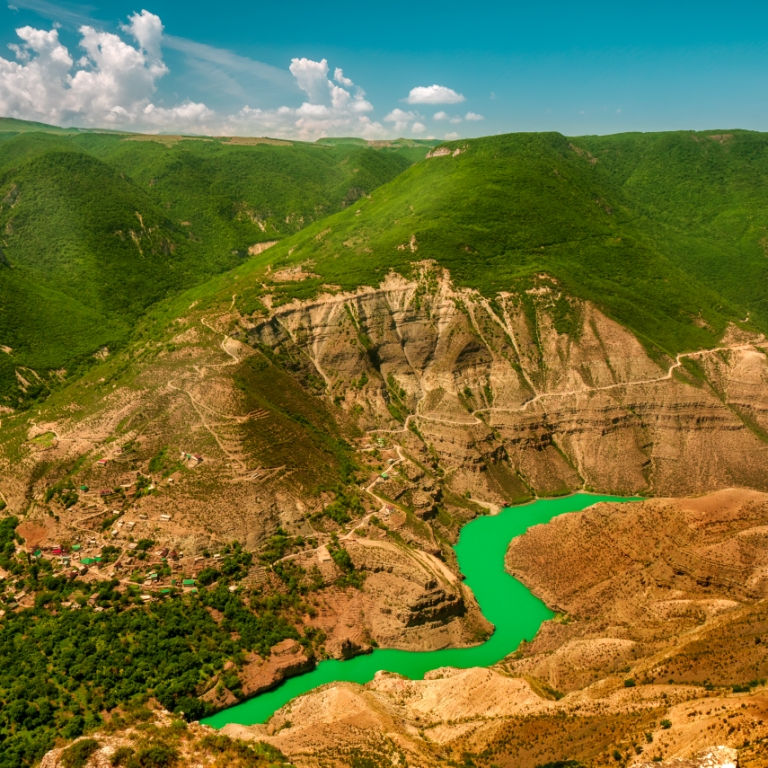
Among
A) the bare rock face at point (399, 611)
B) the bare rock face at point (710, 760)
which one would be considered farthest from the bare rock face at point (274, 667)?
the bare rock face at point (710, 760)

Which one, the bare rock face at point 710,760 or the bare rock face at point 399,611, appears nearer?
the bare rock face at point 710,760

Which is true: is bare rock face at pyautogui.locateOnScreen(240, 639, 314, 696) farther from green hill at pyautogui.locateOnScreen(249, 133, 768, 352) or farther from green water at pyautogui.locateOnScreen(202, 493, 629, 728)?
green hill at pyautogui.locateOnScreen(249, 133, 768, 352)

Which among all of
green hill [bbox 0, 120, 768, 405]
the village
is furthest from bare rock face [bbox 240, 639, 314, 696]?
green hill [bbox 0, 120, 768, 405]

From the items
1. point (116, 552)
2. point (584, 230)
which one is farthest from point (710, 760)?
point (584, 230)

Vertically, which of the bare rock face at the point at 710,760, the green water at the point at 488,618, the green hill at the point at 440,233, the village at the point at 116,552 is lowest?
the green water at the point at 488,618

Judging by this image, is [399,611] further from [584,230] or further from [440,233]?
[584,230]

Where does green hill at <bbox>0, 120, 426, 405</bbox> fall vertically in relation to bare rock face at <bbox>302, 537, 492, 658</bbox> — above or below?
above

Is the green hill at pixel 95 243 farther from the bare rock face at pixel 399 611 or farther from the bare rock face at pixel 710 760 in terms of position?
the bare rock face at pixel 710 760
